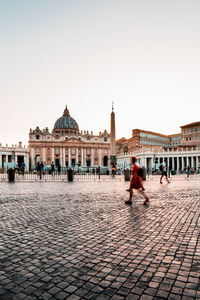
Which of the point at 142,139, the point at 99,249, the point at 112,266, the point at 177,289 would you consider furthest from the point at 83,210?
the point at 142,139

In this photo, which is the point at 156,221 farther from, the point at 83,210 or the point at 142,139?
the point at 142,139

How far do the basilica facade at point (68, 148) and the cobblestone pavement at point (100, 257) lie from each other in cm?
8903

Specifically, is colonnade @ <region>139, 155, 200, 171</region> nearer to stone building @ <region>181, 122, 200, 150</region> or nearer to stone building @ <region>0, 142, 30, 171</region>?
stone building @ <region>181, 122, 200, 150</region>

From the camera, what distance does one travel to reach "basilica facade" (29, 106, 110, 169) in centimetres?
9794

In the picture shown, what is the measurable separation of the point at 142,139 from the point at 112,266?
98160 millimetres

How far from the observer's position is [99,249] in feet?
12.4

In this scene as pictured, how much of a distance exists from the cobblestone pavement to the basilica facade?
89029 millimetres

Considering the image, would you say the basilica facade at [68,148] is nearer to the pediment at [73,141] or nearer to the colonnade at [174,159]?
the pediment at [73,141]

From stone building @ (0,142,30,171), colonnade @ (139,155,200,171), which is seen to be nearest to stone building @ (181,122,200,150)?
colonnade @ (139,155,200,171)

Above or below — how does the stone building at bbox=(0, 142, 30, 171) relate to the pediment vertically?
below

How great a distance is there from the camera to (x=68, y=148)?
102m

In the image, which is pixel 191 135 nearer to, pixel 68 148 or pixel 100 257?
pixel 68 148

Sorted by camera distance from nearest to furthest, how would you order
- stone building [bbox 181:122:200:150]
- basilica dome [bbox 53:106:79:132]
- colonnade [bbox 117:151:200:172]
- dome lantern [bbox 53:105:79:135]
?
colonnade [bbox 117:151:200:172], stone building [bbox 181:122:200:150], dome lantern [bbox 53:105:79:135], basilica dome [bbox 53:106:79:132]

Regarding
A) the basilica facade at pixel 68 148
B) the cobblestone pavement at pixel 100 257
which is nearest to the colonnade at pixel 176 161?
the basilica facade at pixel 68 148
